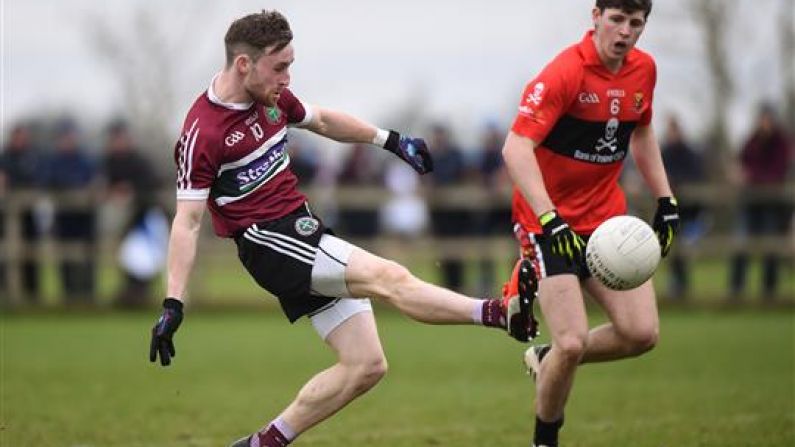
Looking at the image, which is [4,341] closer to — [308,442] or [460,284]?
[460,284]

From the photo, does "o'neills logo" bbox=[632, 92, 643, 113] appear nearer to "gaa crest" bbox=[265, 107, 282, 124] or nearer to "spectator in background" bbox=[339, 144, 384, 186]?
"gaa crest" bbox=[265, 107, 282, 124]

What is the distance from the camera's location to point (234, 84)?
284 inches

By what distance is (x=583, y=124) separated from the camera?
25.5 ft

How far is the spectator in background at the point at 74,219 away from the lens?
1931 cm

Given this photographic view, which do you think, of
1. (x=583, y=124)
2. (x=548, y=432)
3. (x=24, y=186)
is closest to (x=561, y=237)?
(x=583, y=124)

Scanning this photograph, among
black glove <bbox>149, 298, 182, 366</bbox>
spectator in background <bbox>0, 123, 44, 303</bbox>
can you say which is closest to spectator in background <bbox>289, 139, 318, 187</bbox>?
spectator in background <bbox>0, 123, 44, 303</bbox>

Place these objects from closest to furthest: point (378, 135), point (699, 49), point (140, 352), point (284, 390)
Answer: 1. point (378, 135)
2. point (284, 390)
3. point (140, 352)
4. point (699, 49)

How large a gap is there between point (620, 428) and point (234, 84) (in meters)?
3.70

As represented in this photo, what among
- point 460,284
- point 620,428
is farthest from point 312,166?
point 620,428

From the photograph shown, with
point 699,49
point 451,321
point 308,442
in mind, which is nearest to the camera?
point 451,321

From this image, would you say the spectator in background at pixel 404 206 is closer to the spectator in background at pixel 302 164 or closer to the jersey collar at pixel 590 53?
the spectator in background at pixel 302 164

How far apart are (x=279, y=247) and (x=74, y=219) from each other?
43.0 feet

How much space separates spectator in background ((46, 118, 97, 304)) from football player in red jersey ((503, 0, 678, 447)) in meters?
12.3

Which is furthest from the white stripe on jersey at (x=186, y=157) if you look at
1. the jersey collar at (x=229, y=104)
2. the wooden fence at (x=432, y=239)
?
the wooden fence at (x=432, y=239)
